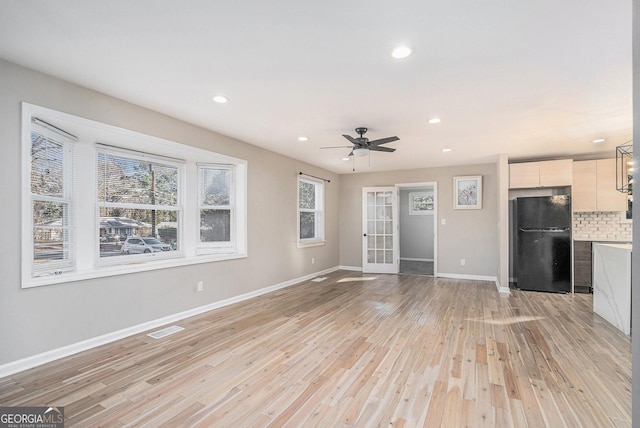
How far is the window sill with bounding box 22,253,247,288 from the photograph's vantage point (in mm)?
2683

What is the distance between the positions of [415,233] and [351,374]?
303 inches

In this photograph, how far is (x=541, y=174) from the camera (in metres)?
5.63

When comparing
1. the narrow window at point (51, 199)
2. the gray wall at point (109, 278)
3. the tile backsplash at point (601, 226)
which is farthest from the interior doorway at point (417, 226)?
the narrow window at point (51, 199)

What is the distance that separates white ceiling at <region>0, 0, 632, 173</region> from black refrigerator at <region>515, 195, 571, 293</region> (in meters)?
1.81

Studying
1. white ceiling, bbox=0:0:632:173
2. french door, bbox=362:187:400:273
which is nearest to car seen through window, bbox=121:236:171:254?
white ceiling, bbox=0:0:632:173

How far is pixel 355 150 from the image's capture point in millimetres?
4109

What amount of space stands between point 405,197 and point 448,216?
3.05 metres

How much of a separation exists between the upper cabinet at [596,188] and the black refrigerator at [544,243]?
1.47 feet

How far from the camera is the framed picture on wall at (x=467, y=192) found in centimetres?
659

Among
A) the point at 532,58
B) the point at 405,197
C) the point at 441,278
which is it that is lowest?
the point at 441,278

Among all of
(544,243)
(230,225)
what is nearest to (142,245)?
(230,225)

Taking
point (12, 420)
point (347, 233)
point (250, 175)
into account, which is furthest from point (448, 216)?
point (12, 420)

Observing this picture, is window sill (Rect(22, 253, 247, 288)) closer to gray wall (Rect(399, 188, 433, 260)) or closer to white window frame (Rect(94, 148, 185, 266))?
white window frame (Rect(94, 148, 185, 266))

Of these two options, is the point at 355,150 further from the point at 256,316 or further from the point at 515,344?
the point at 515,344
